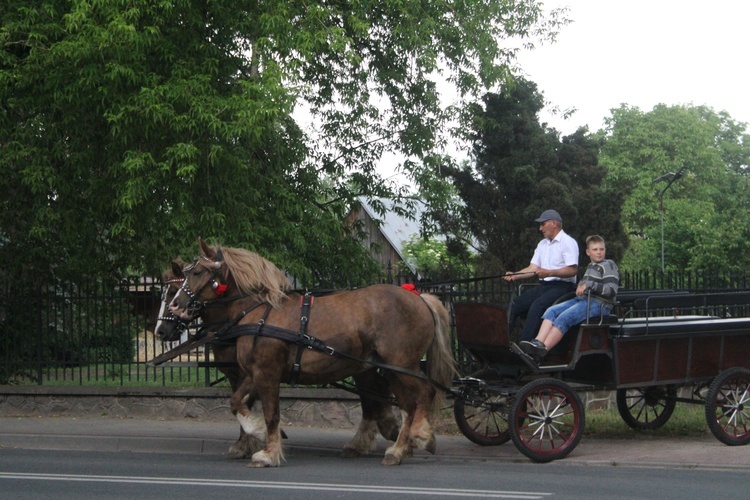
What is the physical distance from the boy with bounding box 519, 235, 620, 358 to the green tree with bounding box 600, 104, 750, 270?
48797mm

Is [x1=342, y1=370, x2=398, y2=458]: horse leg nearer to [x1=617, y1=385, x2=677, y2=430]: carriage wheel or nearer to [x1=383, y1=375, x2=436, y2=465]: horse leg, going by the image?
[x1=383, y1=375, x2=436, y2=465]: horse leg

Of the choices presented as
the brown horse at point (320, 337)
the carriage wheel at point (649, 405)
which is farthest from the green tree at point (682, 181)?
the brown horse at point (320, 337)

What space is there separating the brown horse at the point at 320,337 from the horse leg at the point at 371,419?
13.3 inches

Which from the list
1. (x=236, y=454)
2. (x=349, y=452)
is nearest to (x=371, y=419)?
(x=349, y=452)

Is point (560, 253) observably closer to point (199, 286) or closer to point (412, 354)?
point (412, 354)

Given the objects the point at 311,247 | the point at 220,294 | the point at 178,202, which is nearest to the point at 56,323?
the point at 178,202

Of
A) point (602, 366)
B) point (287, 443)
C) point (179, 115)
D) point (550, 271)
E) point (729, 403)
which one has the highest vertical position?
point (179, 115)

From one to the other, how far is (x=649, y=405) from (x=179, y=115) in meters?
6.59

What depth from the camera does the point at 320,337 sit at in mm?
9898

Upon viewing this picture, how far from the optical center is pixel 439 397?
10.3m

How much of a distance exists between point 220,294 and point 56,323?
5.35 m

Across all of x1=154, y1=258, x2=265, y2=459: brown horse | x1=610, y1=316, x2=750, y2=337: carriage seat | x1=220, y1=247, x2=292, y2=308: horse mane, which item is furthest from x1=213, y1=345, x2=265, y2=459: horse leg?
x1=610, y1=316, x2=750, y2=337: carriage seat

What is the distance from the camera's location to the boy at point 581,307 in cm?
994

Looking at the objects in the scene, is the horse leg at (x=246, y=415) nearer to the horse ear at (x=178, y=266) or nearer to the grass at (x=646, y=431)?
the horse ear at (x=178, y=266)
